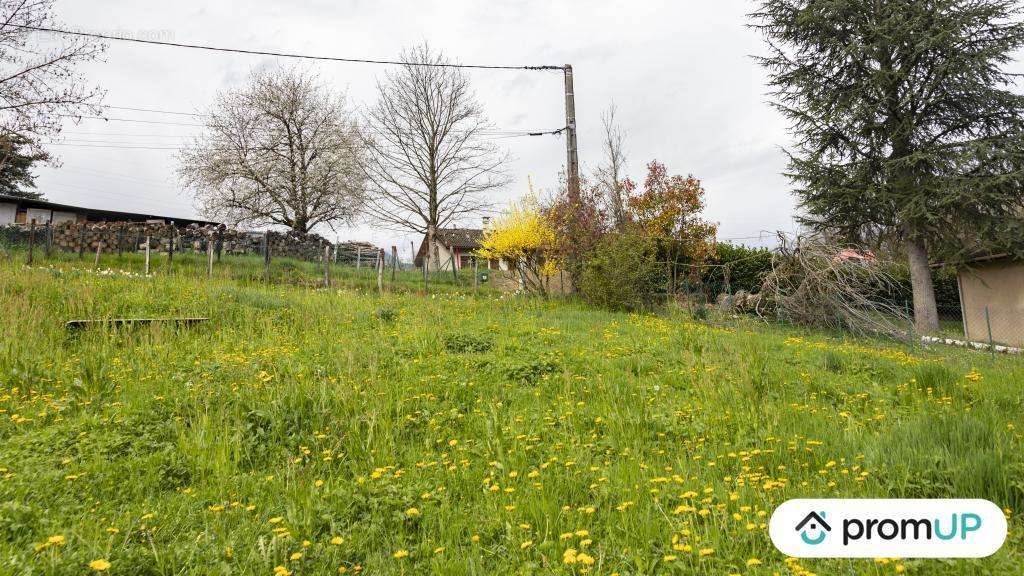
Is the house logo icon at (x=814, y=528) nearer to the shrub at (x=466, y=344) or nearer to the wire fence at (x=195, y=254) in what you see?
the shrub at (x=466, y=344)

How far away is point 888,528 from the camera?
7.87 ft

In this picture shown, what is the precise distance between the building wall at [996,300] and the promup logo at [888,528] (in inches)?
764

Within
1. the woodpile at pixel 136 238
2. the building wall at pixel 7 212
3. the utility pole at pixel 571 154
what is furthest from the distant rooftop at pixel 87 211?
the utility pole at pixel 571 154

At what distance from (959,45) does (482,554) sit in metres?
21.1

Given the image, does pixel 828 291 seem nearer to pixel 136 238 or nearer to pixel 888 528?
pixel 888 528

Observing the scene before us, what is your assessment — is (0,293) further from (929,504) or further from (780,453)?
(929,504)

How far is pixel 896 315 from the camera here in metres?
13.9

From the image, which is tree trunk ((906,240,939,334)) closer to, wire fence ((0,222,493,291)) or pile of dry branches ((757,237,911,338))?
pile of dry branches ((757,237,911,338))

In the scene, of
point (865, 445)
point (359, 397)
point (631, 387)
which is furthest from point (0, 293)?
point (865, 445)

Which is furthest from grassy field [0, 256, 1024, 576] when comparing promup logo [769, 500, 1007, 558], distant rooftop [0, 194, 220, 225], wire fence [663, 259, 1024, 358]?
distant rooftop [0, 194, 220, 225]

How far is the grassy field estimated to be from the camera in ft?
8.30

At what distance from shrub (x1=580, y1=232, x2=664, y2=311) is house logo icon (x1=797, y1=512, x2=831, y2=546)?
12.3 m

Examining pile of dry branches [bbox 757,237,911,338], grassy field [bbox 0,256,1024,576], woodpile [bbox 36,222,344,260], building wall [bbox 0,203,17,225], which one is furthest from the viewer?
building wall [bbox 0,203,17,225]

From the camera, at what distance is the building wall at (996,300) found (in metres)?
17.5
